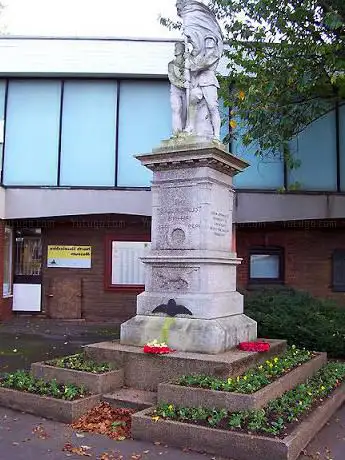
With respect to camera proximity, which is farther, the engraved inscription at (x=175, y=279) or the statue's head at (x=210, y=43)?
the statue's head at (x=210, y=43)

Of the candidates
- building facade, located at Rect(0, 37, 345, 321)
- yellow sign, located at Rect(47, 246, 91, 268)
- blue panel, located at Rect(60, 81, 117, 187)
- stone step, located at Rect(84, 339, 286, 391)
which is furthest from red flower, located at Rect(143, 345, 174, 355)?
yellow sign, located at Rect(47, 246, 91, 268)

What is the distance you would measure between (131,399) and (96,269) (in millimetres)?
9681

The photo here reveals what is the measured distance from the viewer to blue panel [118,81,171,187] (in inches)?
608

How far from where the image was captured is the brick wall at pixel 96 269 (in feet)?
51.6

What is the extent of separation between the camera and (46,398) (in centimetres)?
611

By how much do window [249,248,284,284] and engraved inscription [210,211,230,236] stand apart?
7986 mm

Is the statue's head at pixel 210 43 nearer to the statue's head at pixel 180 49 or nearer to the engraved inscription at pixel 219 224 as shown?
the statue's head at pixel 180 49

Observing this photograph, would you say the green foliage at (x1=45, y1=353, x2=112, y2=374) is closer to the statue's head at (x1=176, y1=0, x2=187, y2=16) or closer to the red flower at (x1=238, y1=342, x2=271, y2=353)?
the red flower at (x1=238, y1=342, x2=271, y2=353)

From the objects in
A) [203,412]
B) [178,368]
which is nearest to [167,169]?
[178,368]

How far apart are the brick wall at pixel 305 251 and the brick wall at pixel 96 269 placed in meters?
3.18

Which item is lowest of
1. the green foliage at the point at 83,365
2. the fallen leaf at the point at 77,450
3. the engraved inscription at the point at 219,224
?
the fallen leaf at the point at 77,450

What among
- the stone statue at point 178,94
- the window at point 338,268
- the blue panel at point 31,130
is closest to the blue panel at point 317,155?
the window at point 338,268

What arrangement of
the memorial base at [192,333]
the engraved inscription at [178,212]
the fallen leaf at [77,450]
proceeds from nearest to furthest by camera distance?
the fallen leaf at [77,450] → the memorial base at [192,333] → the engraved inscription at [178,212]

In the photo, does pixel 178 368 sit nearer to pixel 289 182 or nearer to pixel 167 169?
pixel 167 169
